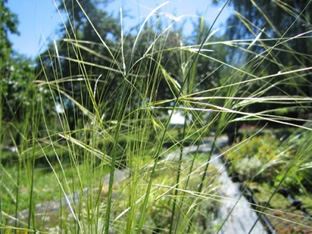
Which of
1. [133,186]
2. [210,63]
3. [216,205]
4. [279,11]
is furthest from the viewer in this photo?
[210,63]

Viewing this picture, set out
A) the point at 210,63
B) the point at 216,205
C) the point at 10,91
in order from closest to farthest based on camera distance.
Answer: the point at 216,205
the point at 10,91
the point at 210,63

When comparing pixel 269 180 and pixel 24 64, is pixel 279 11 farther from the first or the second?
pixel 24 64

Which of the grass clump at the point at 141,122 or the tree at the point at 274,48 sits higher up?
the tree at the point at 274,48

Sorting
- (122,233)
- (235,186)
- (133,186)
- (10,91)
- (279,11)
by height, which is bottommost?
(235,186)

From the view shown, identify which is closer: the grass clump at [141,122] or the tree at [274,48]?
the grass clump at [141,122]

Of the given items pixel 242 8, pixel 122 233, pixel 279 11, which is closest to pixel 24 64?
pixel 242 8

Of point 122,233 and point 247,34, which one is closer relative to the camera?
point 122,233

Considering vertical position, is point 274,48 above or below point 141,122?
above

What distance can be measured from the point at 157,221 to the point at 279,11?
27.9 ft

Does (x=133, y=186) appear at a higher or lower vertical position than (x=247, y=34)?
lower

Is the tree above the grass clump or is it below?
above

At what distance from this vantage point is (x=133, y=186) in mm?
716

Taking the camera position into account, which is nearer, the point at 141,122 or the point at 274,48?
the point at 274,48

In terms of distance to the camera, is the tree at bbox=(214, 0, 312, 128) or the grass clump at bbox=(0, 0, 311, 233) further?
the tree at bbox=(214, 0, 312, 128)
